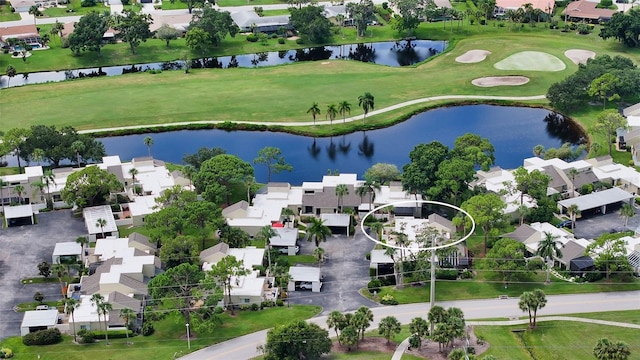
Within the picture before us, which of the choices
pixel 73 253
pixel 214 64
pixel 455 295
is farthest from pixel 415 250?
pixel 214 64

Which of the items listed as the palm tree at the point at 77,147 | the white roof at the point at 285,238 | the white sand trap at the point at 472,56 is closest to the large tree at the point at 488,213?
the white roof at the point at 285,238

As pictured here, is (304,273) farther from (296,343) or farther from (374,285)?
(296,343)

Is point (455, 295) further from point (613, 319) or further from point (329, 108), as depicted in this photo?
point (329, 108)

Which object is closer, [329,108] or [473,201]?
[473,201]

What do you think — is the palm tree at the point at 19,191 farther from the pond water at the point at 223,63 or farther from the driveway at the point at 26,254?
the pond water at the point at 223,63

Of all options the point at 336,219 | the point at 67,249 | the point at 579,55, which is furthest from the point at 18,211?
the point at 579,55

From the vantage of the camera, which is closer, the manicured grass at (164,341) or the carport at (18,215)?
the manicured grass at (164,341)
